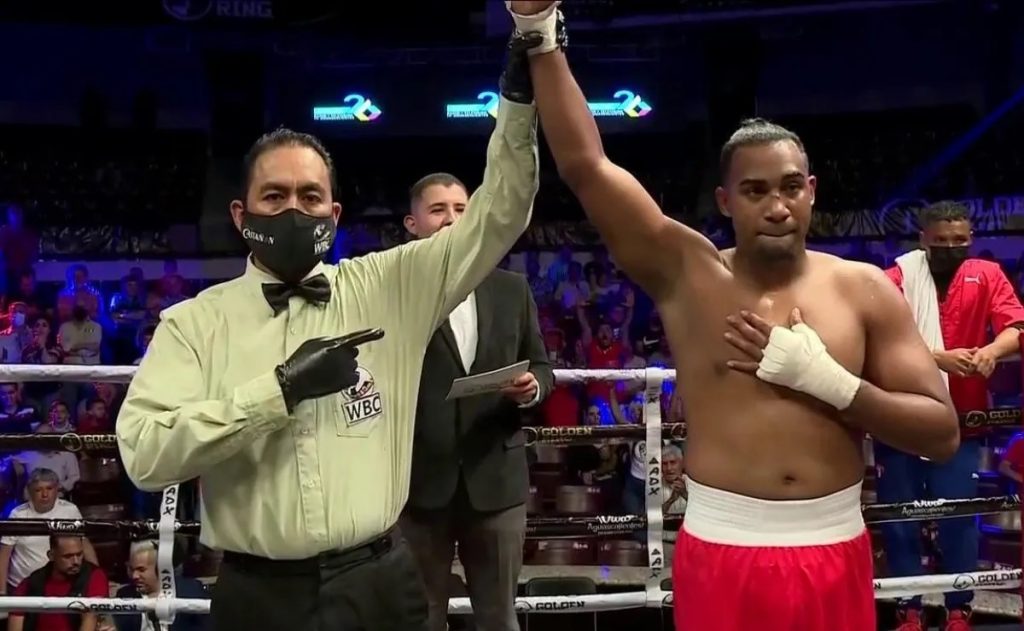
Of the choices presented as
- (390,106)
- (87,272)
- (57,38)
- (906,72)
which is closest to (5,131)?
(57,38)

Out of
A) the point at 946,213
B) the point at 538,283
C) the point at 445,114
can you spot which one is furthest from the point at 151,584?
the point at 445,114

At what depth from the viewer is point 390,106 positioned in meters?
11.9

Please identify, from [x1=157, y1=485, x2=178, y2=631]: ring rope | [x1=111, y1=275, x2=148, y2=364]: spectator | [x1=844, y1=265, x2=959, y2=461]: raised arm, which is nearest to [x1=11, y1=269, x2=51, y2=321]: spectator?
[x1=111, y1=275, x2=148, y2=364]: spectator

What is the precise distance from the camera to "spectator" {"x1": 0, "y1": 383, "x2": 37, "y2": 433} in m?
4.87

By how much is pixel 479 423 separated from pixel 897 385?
0.90m

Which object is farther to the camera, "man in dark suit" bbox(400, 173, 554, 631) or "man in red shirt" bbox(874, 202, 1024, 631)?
"man in red shirt" bbox(874, 202, 1024, 631)

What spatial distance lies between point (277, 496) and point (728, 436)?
2.38ft

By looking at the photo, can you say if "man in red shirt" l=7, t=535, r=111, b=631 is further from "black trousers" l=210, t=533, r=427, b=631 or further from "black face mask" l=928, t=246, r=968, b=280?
"black face mask" l=928, t=246, r=968, b=280

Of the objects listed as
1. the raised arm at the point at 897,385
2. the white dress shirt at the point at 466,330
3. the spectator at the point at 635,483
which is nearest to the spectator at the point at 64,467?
the spectator at the point at 635,483

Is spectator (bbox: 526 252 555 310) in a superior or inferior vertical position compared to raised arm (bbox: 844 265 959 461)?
superior

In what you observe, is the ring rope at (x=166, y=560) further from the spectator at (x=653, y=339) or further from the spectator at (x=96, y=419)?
the spectator at (x=653, y=339)

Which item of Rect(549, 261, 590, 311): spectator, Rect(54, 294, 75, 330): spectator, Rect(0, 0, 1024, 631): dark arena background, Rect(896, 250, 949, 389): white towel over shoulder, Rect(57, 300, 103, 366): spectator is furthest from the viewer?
Rect(0, 0, 1024, 631): dark arena background

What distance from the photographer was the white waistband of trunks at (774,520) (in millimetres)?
1558

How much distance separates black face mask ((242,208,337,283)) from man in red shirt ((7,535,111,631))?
2.18 metres
